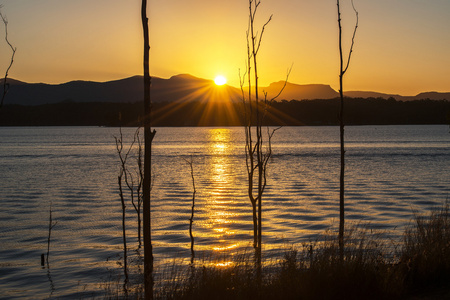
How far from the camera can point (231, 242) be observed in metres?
13.6

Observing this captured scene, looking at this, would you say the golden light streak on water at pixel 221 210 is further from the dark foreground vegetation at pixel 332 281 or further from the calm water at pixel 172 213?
the dark foreground vegetation at pixel 332 281

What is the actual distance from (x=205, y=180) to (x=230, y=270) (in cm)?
2396

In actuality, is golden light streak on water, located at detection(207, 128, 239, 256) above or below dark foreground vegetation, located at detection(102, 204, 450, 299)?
below

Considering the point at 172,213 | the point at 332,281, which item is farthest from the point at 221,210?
the point at 332,281

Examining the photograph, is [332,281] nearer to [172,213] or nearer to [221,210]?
[172,213]

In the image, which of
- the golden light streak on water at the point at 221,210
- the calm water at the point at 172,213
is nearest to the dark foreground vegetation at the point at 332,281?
the golden light streak on water at the point at 221,210

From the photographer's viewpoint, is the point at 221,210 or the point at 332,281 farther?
the point at 221,210

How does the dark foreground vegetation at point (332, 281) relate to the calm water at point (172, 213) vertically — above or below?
above

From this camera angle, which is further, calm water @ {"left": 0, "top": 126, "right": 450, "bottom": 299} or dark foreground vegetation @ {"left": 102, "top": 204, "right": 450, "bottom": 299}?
calm water @ {"left": 0, "top": 126, "right": 450, "bottom": 299}

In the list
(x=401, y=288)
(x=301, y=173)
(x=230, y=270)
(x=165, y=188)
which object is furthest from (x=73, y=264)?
(x=301, y=173)

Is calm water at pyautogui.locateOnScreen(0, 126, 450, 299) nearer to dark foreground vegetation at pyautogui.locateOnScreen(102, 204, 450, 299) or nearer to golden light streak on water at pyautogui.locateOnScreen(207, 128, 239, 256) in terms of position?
golden light streak on water at pyautogui.locateOnScreen(207, 128, 239, 256)

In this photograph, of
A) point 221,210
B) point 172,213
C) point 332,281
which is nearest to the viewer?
point 332,281

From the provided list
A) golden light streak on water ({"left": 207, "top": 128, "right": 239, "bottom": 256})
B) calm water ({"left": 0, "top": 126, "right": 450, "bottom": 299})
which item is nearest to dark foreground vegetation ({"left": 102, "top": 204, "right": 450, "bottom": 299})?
golden light streak on water ({"left": 207, "top": 128, "right": 239, "bottom": 256})

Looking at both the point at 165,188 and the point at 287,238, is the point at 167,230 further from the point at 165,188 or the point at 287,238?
the point at 165,188
